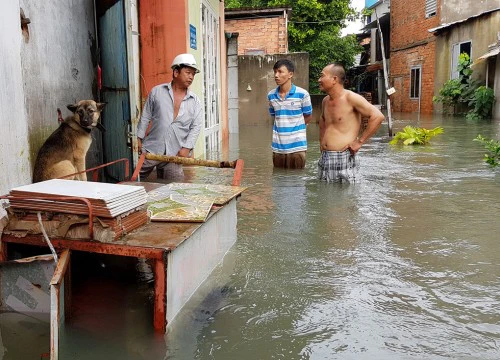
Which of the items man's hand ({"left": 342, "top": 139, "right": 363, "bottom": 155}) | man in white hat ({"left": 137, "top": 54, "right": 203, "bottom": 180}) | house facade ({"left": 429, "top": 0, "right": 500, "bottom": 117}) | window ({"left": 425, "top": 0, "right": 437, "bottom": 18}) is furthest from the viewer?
window ({"left": 425, "top": 0, "right": 437, "bottom": 18})

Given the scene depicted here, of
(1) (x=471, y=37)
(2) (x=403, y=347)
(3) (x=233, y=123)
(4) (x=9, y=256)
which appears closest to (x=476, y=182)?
(2) (x=403, y=347)

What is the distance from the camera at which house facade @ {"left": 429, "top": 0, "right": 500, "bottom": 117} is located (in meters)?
18.3

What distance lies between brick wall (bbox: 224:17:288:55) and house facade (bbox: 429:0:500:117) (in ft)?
23.6

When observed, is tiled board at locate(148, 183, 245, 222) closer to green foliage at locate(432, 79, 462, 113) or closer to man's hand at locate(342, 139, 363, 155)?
man's hand at locate(342, 139, 363, 155)

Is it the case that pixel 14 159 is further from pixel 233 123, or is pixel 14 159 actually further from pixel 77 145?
pixel 233 123

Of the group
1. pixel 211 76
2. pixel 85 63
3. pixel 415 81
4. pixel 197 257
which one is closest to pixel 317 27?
pixel 415 81

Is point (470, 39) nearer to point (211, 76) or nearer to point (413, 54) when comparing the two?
point (413, 54)

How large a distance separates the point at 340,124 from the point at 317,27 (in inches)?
830

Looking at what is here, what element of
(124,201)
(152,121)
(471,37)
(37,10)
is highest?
(471,37)

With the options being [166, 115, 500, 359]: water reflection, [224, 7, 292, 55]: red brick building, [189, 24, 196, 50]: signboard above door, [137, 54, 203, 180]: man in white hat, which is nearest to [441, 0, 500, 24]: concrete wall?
[224, 7, 292, 55]: red brick building

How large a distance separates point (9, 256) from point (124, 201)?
798mm

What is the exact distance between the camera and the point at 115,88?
5.67m

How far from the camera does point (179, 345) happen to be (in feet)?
8.28

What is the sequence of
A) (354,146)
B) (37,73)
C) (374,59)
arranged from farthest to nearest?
(374,59) < (354,146) < (37,73)
